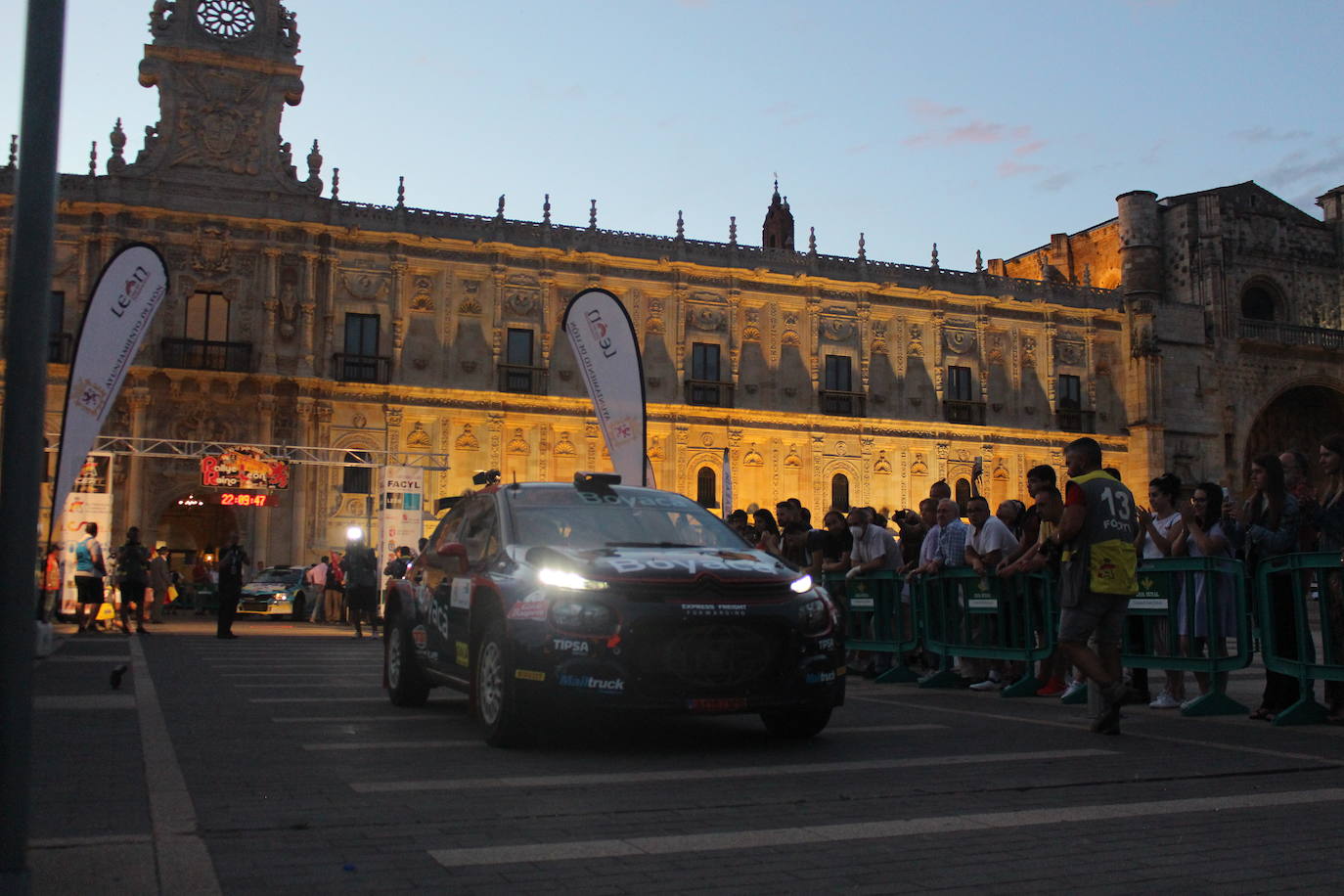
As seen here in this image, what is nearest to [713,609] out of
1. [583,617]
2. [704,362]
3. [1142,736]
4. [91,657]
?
[583,617]

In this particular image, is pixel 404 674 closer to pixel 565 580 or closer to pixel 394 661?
pixel 394 661

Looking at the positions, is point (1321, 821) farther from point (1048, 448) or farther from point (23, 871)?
point (1048, 448)

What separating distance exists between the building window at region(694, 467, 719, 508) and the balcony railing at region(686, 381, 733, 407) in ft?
7.06

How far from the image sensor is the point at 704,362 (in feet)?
138

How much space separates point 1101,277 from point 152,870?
5234cm

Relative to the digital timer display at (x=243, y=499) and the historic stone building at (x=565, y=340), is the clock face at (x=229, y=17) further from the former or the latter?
the digital timer display at (x=243, y=499)

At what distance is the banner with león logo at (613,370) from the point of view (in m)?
16.4

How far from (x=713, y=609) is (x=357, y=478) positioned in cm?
3175

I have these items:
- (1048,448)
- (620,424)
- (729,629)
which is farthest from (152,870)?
(1048,448)

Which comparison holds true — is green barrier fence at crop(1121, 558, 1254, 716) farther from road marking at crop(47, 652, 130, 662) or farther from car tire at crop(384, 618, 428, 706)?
road marking at crop(47, 652, 130, 662)

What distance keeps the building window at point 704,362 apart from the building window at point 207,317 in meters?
14.3

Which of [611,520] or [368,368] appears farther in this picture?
[368,368]

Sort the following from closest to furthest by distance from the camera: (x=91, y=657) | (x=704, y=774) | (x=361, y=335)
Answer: (x=704, y=774)
(x=91, y=657)
(x=361, y=335)

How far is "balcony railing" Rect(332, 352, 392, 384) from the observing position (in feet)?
124
